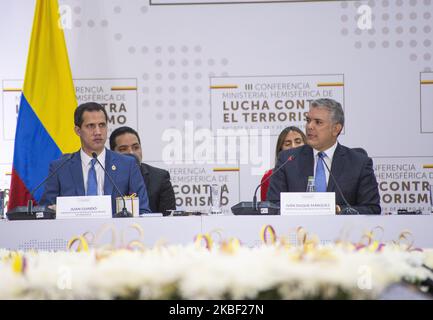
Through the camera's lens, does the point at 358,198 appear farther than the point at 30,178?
No

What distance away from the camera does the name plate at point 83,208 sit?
347cm

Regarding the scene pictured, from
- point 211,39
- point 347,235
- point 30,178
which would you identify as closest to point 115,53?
point 211,39

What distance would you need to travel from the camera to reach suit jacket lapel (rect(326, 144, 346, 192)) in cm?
455

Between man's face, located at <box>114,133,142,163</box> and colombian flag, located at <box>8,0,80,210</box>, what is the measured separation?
0.39 meters

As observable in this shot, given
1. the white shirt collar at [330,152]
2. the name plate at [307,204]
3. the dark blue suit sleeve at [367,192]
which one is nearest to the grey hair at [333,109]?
the white shirt collar at [330,152]

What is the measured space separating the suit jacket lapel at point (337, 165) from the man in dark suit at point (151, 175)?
1553 millimetres

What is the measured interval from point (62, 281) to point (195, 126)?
5035 mm

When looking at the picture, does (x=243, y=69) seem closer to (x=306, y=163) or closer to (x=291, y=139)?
(x=291, y=139)

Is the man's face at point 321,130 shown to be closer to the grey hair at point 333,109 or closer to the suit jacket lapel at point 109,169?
the grey hair at point 333,109

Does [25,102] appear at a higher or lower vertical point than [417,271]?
higher
